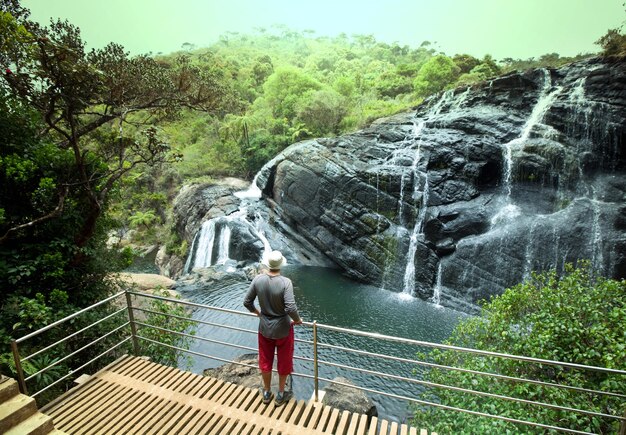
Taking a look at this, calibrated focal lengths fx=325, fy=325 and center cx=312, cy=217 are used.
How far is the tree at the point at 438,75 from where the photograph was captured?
23891mm

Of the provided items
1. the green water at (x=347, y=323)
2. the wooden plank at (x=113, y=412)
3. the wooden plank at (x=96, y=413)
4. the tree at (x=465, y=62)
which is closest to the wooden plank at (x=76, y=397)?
the wooden plank at (x=96, y=413)

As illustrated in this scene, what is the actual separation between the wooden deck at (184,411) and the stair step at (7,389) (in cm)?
57

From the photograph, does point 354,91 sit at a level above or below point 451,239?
above

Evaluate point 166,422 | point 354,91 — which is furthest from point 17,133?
point 354,91

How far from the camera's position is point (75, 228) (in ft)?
19.4

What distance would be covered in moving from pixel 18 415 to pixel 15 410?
0.24 feet

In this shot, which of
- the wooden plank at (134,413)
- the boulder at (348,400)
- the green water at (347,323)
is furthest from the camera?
the green water at (347,323)

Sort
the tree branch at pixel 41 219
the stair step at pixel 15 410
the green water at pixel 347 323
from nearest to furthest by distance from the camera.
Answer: the stair step at pixel 15 410
the tree branch at pixel 41 219
the green water at pixel 347 323

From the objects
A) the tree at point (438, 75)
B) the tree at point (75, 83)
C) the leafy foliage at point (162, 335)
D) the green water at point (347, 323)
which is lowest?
the green water at point (347, 323)

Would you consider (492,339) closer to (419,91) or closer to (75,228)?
(75,228)

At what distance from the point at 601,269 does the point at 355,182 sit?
9.65m

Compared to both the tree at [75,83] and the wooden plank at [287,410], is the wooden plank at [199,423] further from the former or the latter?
the tree at [75,83]

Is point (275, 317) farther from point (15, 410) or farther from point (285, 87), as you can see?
point (285, 87)

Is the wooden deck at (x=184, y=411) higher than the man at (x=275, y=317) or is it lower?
lower
